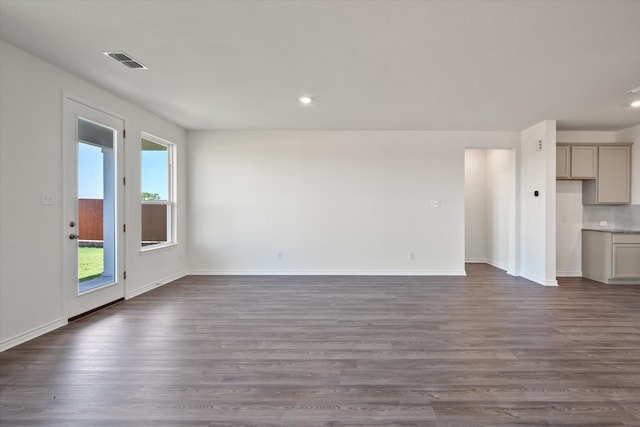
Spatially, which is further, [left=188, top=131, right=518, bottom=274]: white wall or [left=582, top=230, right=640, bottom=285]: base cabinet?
[left=188, top=131, right=518, bottom=274]: white wall

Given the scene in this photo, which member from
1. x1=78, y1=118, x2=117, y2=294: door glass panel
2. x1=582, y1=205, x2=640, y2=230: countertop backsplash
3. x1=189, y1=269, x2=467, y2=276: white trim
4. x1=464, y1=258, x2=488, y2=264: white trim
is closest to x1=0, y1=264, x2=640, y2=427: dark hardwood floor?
x1=78, y1=118, x2=117, y2=294: door glass panel

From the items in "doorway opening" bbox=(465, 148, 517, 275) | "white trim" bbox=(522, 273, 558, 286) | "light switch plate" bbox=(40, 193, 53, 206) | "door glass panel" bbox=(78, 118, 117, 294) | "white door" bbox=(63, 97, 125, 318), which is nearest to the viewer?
"light switch plate" bbox=(40, 193, 53, 206)

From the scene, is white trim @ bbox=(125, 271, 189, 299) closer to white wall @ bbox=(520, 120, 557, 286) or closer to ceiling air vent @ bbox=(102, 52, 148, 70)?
ceiling air vent @ bbox=(102, 52, 148, 70)

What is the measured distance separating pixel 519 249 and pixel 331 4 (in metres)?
5.48

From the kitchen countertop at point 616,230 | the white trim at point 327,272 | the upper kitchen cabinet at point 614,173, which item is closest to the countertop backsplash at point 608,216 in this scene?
the kitchen countertop at point 616,230

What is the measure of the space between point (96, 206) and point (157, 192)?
1.36m

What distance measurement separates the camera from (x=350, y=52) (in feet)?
9.18

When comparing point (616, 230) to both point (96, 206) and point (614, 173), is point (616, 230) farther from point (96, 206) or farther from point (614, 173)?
point (96, 206)

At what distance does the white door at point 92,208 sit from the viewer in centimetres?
330

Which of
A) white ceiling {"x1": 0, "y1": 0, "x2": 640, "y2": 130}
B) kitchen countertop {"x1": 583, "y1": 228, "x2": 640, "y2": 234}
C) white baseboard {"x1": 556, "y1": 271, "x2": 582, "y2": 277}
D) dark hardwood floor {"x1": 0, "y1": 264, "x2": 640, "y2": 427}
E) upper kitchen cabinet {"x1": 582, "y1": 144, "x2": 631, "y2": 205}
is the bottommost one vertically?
dark hardwood floor {"x1": 0, "y1": 264, "x2": 640, "y2": 427}

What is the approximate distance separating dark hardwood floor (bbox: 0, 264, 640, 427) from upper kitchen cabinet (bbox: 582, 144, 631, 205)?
2.22 m

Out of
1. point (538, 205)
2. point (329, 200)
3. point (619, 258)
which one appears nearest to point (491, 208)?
point (538, 205)

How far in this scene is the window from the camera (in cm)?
479

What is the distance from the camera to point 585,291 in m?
4.61
